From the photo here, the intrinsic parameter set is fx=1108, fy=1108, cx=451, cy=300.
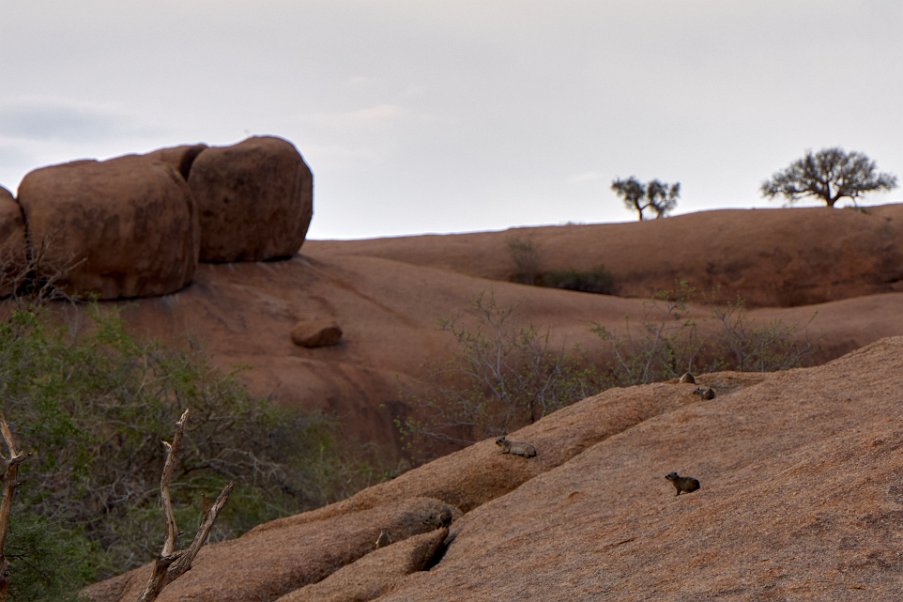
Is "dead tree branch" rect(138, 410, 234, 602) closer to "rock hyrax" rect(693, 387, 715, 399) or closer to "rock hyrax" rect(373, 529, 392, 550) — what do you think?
"rock hyrax" rect(373, 529, 392, 550)

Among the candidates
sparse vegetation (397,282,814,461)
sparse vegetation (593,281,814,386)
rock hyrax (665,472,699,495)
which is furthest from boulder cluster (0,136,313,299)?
rock hyrax (665,472,699,495)

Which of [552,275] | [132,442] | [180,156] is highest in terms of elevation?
[180,156]

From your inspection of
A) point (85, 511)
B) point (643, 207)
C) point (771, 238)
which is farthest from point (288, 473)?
point (643, 207)

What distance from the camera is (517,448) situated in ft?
22.0

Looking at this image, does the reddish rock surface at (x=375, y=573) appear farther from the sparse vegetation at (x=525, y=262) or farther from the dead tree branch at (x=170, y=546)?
the sparse vegetation at (x=525, y=262)

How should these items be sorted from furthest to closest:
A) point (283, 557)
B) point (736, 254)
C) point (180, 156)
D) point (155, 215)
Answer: point (736, 254) → point (180, 156) → point (155, 215) → point (283, 557)

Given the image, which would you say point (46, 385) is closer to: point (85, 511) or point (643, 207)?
point (85, 511)

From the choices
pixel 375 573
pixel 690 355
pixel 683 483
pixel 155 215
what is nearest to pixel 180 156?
pixel 155 215

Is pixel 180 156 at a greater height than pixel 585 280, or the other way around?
pixel 180 156

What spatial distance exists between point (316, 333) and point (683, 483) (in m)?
17.9

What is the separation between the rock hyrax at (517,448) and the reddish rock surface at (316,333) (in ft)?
51.9

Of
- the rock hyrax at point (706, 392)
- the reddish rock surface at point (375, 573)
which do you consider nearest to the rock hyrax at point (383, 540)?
the reddish rock surface at point (375, 573)

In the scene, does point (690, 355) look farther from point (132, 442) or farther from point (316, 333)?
point (316, 333)

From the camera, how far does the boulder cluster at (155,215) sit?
20.2 meters
